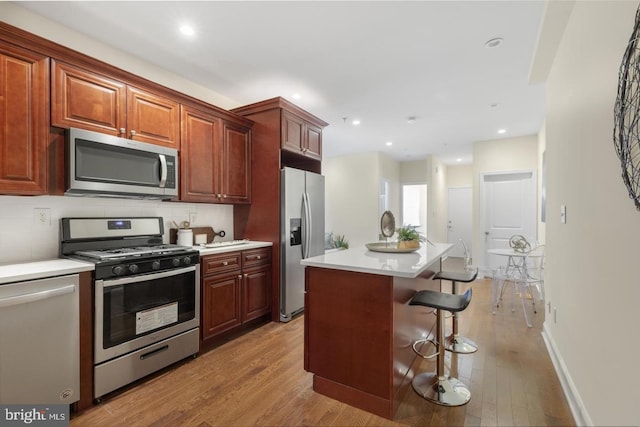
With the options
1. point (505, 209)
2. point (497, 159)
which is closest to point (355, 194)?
point (497, 159)

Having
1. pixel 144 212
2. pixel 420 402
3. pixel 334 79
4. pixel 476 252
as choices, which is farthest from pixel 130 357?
pixel 476 252

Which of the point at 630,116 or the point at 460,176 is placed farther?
the point at 460,176

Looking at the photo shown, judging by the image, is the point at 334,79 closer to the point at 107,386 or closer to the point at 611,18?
the point at 611,18

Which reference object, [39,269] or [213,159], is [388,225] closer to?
[213,159]

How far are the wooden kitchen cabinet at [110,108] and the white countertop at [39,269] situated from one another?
959 mm

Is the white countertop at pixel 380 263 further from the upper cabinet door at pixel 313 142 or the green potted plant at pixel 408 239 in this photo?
the upper cabinet door at pixel 313 142

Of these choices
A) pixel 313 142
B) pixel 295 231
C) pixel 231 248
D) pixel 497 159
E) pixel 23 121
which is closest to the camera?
pixel 23 121

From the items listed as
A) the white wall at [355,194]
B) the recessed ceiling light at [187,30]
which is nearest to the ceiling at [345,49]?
the recessed ceiling light at [187,30]

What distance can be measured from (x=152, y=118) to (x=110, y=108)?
0.33 metres

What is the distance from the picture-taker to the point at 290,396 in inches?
79.9

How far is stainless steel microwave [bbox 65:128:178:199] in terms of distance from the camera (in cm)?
212

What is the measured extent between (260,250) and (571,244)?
269cm

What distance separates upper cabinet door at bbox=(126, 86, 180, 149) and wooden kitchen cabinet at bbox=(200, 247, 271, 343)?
1158 mm

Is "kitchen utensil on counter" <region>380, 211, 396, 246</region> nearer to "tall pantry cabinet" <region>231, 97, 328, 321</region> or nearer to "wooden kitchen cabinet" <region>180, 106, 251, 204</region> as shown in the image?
"tall pantry cabinet" <region>231, 97, 328, 321</region>
